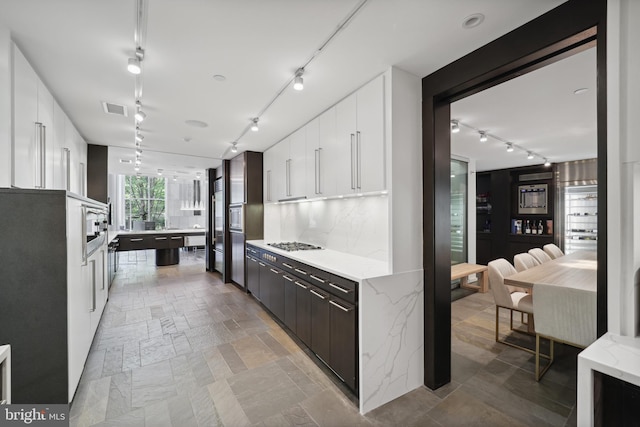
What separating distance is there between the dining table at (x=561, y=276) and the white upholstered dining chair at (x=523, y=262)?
0.87ft

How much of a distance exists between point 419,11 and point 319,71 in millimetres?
874

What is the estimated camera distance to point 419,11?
59.7 inches

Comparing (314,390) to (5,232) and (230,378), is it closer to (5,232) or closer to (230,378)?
(230,378)

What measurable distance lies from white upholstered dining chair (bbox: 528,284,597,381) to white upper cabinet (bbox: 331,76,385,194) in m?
1.67

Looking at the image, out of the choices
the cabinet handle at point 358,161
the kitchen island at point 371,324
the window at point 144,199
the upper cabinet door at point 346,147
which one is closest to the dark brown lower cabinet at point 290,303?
the kitchen island at point 371,324

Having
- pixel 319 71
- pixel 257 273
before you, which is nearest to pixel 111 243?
pixel 257 273

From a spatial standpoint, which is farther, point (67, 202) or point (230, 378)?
point (230, 378)

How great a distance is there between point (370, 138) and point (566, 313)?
2133mm

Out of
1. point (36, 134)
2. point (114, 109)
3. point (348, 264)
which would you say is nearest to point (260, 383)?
point (348, 264)

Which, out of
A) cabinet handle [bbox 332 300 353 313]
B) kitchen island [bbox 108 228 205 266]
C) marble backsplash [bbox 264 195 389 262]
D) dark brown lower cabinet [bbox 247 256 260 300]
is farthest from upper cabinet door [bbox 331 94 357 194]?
kitchen island [bbox 108 228 205 266]

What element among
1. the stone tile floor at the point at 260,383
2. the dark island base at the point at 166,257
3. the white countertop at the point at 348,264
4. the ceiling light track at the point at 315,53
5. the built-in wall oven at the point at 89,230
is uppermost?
the ceiling light track at the point at 315,53

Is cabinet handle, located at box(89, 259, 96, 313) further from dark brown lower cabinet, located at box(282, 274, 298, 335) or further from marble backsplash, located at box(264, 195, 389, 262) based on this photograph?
marble backsplash, located at box(264, 195, 389, 262)

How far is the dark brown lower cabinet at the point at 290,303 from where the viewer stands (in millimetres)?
2926

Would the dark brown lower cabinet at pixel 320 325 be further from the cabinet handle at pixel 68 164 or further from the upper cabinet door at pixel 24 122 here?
the cabinet handle at pixel 68 164
